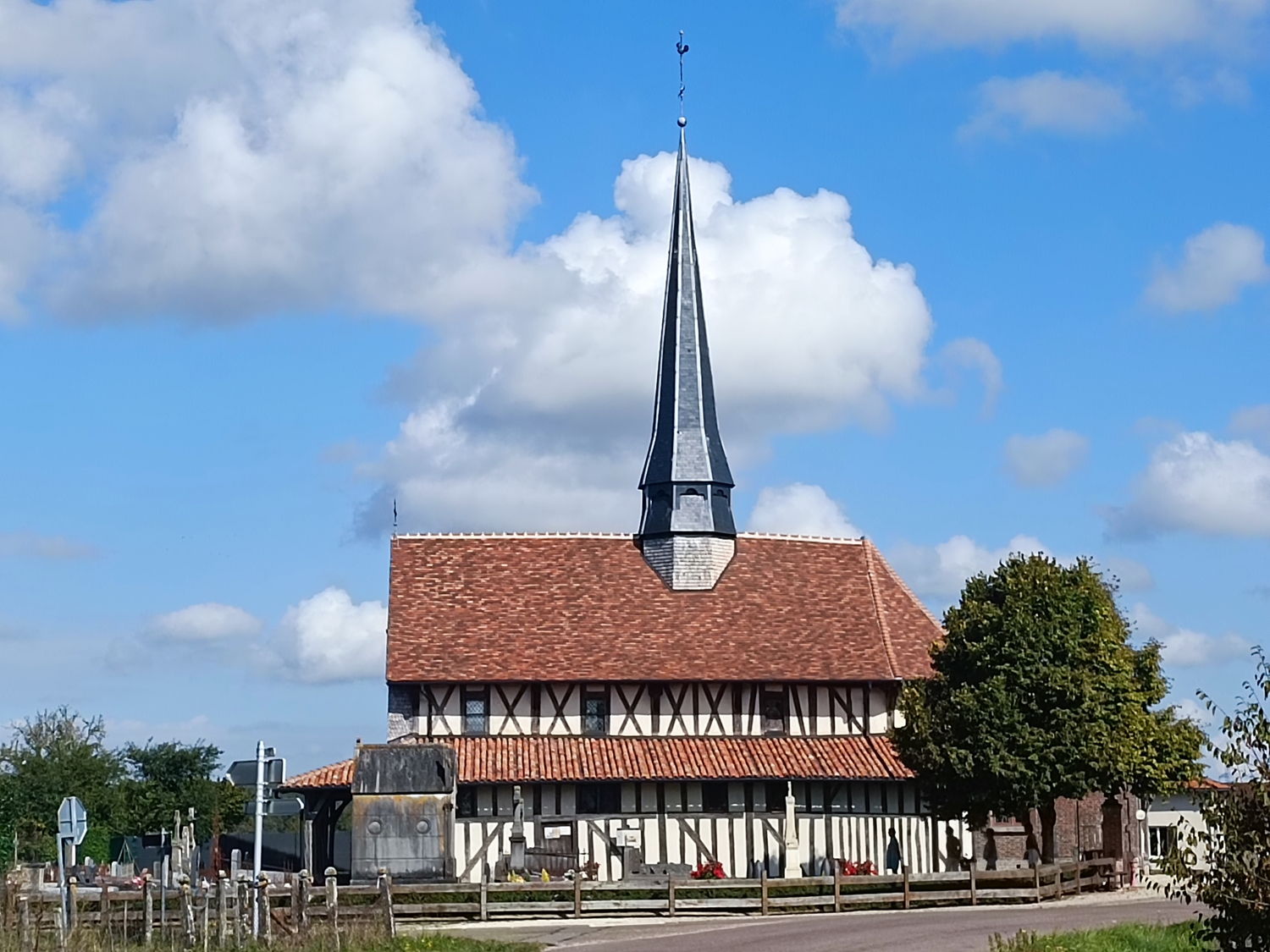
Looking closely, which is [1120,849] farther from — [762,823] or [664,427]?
[664,427]

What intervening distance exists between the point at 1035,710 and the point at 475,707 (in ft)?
48.5

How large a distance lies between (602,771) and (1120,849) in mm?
16459

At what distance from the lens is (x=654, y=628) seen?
1861 inches

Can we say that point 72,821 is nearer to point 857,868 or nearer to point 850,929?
point 850,929

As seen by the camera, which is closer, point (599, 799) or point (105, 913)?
point (105, 913)

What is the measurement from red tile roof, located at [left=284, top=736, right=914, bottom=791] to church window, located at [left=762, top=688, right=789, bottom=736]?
0.42m

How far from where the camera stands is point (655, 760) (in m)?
43.6

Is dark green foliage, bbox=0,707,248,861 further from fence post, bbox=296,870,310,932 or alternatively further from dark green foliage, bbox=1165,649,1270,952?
dark green foliage, bbox=1165,649,1270,952

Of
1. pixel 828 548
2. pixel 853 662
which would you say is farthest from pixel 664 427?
pixel 853 662

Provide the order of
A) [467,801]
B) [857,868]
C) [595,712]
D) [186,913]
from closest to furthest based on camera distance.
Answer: [186,913]
[857,868]
[467,801]
[595,712]

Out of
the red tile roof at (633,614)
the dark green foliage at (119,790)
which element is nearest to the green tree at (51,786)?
the dark green foliage at (119,790)

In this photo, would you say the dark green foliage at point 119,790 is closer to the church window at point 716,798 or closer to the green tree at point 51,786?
the green tree at point 51,786

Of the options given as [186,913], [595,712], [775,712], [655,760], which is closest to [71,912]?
[186,913]

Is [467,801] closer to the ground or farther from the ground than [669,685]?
closer to the ground
